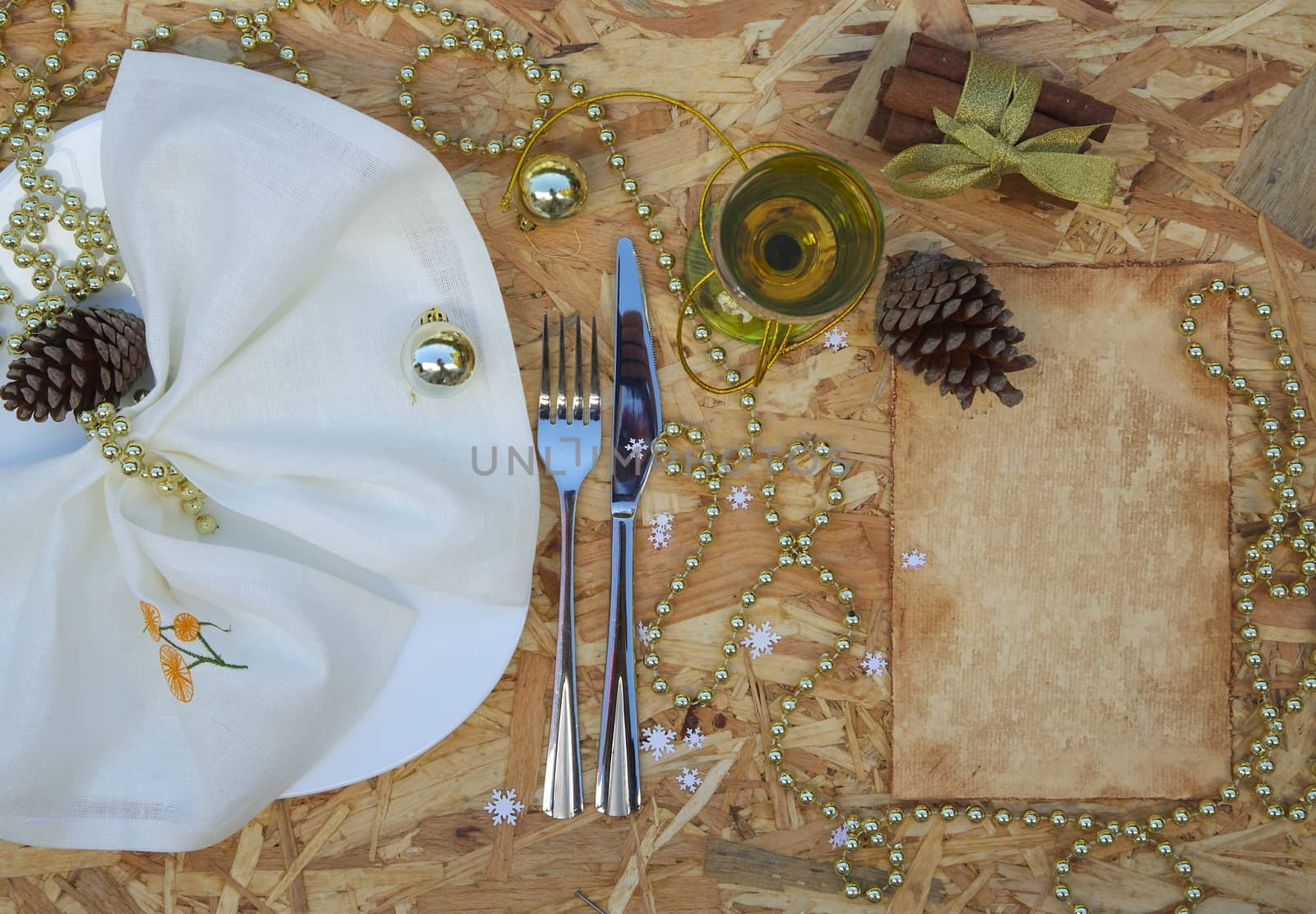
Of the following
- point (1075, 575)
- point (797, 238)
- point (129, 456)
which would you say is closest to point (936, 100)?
point (797, 238)

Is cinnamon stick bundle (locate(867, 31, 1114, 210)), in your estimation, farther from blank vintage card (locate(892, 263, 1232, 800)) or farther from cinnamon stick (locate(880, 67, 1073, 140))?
blank vintage card (locate(892, 263, 1232, 800))

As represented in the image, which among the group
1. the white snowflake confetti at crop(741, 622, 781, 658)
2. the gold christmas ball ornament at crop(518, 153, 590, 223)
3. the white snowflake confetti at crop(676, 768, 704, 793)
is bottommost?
the white snowflake confetti at crop(676, 768, 704, 793)

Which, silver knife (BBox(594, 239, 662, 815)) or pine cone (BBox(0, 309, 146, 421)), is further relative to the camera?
silver knife (BBox(594, 239, 662, 815))

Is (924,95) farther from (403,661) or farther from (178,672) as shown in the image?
(178,672)

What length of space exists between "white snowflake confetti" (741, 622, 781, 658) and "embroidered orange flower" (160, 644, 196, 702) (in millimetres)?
460

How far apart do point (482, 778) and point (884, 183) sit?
639 mm

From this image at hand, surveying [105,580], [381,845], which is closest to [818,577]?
[381,845]

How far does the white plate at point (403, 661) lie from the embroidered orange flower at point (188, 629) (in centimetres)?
14

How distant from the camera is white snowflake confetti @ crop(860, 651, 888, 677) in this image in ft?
2.42

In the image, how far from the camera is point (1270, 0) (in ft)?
2.40

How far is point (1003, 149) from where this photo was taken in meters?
0.67

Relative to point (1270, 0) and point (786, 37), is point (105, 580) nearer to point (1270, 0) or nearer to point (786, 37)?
point (786, 37)

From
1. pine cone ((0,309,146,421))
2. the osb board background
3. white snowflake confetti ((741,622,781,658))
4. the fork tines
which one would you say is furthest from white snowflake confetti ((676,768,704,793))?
pine cone ((0,309,146,421))

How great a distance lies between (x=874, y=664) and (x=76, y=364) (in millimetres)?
700
